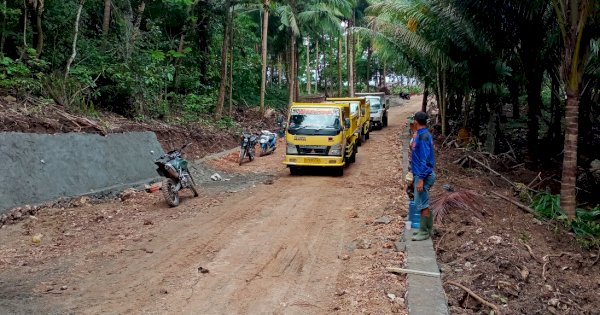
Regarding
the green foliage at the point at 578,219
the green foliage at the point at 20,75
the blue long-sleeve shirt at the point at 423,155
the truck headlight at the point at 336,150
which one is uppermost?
the green foliage at the point at 20,75

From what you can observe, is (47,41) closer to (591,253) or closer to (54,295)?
(54,295)

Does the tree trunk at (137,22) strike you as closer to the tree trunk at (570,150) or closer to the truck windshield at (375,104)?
the truck windshield at (375,104)

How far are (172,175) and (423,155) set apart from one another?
219 inches

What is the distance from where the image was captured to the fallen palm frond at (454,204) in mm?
8648

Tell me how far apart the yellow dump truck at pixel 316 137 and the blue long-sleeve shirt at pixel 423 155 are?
7.02m

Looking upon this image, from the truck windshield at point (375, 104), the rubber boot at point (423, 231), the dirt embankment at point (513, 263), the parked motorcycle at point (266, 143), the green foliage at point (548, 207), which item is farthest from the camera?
the truck windshield at point (375, 104)

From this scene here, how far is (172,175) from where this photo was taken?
10.4 metres

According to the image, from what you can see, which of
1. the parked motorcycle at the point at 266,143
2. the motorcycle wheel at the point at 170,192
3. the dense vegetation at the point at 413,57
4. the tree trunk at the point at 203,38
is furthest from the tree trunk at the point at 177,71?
the motorcycle wheel at the point at 170,192

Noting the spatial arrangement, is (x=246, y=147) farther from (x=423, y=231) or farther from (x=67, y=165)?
(x=423, y=231)

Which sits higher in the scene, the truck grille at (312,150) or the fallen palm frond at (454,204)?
the truck grille at (312,150)

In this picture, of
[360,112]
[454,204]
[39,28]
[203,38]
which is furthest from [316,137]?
[203,38]

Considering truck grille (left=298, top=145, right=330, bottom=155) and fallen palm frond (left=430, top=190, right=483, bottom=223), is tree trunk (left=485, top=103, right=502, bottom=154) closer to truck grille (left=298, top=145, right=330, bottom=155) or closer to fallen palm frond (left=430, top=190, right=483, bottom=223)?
truck grille (left=298, top=145, right=330, bottom=155)

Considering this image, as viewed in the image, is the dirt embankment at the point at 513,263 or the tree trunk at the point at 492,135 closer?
the dirt embankment at the point at 513,263

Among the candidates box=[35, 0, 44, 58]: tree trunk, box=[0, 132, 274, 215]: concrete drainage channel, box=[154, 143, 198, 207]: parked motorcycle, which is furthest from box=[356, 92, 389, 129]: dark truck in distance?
box=[154, 143, 198, 207]: parked motorcycle
